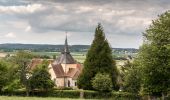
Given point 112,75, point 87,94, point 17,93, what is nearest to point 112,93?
point 87,94

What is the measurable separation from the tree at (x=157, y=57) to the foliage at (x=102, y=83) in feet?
82.5

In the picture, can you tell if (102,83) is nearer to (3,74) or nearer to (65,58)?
(3,74)

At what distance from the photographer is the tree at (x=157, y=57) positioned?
5694 centimetres

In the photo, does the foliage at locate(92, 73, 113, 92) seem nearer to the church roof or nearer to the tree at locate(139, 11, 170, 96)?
the tree at locate(139, 11, 170, 96)

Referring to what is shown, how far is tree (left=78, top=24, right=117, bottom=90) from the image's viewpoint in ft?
303

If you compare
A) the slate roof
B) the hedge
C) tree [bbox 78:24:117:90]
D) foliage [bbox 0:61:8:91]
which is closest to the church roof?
the slate roof

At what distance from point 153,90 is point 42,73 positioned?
3309 cm

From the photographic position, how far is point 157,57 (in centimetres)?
5744

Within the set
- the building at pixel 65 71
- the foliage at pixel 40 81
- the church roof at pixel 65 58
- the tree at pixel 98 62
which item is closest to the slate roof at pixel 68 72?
the building at pixel 65 71

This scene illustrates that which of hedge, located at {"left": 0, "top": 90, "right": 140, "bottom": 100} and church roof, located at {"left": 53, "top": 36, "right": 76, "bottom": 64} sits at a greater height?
Answer: church roof, located at {"left": 53, "top": 36, "right": 76, "bottom": 64}

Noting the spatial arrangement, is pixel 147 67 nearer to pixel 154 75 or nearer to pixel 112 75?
pixel 154 75

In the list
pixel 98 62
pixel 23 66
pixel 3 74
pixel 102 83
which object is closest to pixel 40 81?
pixel 23 66

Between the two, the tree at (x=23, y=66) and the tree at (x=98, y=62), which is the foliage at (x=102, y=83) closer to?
the tree at (x=98, y=62)

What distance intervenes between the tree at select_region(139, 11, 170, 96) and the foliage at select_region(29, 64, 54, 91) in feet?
95.6
